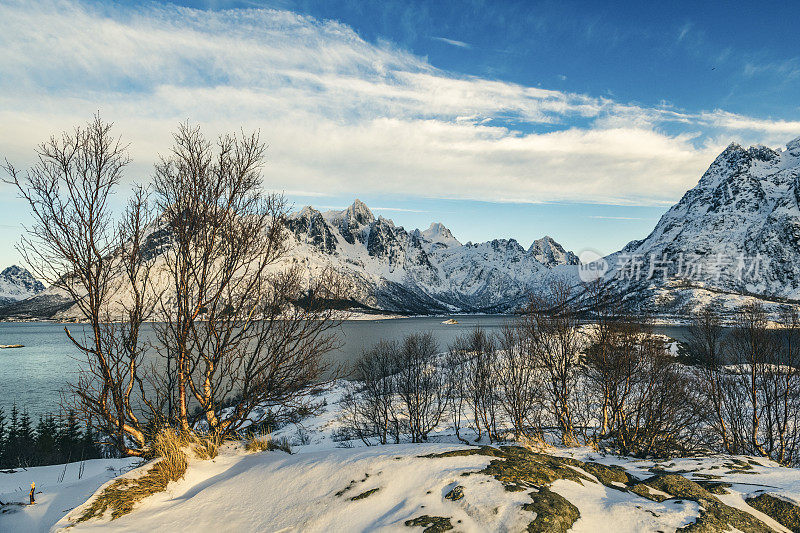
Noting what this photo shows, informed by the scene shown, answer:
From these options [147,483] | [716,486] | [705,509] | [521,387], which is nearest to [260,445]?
[147,483]

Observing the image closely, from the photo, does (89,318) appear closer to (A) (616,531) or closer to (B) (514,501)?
(B) (514,501)

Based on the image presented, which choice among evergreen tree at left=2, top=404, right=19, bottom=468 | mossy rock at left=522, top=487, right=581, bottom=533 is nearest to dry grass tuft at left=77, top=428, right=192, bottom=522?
mossy rock at left=522, top=487, right=581, bottom=533

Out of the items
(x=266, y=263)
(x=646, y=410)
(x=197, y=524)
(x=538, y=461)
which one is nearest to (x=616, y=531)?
(x=538, y=461)

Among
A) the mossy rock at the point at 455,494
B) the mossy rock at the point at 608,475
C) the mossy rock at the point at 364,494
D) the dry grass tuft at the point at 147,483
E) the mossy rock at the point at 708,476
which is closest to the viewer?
the mossy rock at the point at 455,494

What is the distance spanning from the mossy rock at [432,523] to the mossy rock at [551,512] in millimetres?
889

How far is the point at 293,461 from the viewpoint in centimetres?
618

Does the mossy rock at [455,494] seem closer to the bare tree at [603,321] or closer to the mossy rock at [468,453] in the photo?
the mossy rock at [468,453]

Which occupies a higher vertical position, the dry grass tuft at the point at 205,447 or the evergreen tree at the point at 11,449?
the dry grass tuft at the point at 205,447

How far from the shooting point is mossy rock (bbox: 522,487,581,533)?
407cm

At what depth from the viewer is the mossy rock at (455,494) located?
4.63 meters

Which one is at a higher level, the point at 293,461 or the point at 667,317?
the point at 293,461

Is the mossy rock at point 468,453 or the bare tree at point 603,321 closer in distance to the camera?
the mossy rock at point 468,453

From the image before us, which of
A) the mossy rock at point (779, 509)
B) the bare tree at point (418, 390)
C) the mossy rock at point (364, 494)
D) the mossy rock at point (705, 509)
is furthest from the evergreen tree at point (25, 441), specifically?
the mossy rock at point (779, 509)

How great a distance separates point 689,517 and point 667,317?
214m
